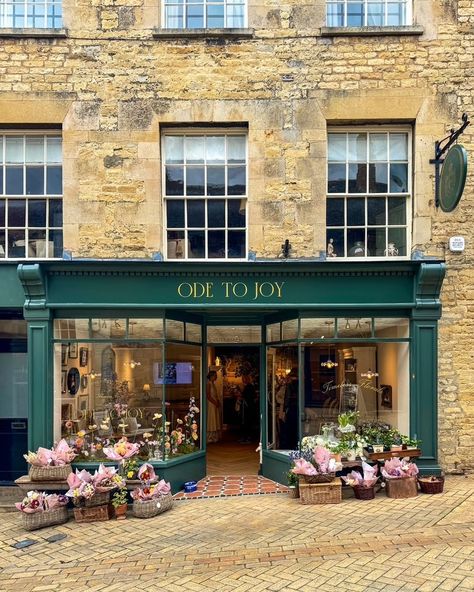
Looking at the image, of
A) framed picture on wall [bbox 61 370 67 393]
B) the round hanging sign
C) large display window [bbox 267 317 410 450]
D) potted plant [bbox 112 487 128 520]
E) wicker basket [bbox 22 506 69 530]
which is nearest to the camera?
wicker basket [bbox 22 506 69 530]

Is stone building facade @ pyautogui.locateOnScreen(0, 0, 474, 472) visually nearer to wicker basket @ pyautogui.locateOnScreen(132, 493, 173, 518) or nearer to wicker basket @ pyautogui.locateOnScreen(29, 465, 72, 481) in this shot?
wicker basket @ pyautogui.locateOnScreen(29, 465, 72, 481)

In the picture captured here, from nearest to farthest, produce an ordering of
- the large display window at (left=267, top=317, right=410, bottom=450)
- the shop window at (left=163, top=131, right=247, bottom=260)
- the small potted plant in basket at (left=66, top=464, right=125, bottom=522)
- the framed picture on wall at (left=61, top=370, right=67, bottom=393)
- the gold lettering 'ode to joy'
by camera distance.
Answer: the small potted plant in basket at (left=66, top=464, right=125, bottom=522) → the gold lettering 'ode to joy' → the framed picture on wall at (left=61, top=370, right=67, bottom=393) → the large display window at (left=267, top=317, right=410, bottom=450) → the shop window at (left=163, top=131, right=247, bottom=260)

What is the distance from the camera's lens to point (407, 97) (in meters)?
→ 8.89

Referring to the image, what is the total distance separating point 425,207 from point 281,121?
9.05 ft

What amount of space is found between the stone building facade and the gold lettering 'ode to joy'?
0.55 metres

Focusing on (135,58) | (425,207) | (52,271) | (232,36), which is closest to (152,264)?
(52,271)

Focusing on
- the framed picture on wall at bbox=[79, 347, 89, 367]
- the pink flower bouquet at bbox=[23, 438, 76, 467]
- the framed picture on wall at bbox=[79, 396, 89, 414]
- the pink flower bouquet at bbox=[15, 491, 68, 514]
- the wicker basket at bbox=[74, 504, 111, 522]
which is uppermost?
the framed picture on wall at bbox=[79, 347, 89, 367]

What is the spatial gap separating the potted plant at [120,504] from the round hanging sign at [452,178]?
6.35 meters

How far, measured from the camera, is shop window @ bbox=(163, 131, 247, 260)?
29.9ft

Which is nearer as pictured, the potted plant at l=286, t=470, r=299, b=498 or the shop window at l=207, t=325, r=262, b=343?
the potted plant at l=286, t=470, r=299, b=498

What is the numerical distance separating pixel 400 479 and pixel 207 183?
556 centimetres

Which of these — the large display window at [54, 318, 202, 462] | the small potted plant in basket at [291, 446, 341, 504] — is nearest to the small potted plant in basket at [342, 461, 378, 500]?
the small potted plant in basket at [291, 446, 341, 504]

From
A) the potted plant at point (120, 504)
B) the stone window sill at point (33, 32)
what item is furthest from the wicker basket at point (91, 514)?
the stone window sill at point (33, 32)

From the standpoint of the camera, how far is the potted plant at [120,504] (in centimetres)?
749
